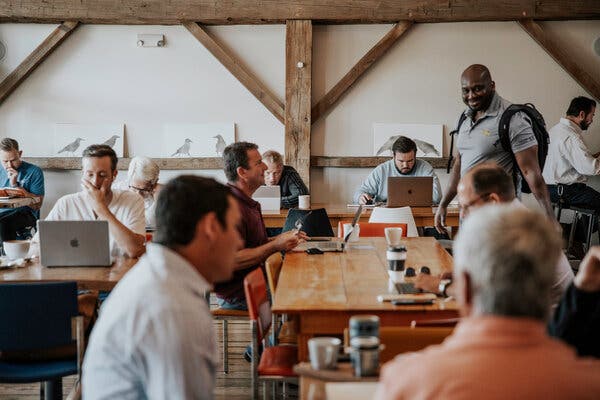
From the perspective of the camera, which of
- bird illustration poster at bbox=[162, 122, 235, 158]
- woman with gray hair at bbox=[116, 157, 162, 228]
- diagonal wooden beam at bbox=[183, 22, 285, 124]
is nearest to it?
woman with gray hair at bbox=[116, 157, 162, 228]

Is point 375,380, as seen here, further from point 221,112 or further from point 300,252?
point 221,112

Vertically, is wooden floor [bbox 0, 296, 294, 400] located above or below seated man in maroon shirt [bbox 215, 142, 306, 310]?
below

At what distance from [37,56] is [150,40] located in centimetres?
133

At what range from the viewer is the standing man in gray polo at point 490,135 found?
190 inches

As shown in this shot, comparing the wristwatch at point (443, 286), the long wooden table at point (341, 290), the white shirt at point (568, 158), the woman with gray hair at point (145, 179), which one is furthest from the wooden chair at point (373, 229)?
the white shirt at point (568, 158)

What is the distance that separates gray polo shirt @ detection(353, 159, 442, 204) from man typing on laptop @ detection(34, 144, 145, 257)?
3425 millimetres

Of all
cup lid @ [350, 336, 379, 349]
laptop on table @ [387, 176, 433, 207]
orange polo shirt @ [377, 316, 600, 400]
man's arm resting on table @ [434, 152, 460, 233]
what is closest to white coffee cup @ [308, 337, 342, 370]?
cup lid @ [350, 336, 379, 349]

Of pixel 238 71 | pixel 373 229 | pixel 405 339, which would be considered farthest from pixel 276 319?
pixel 238 71

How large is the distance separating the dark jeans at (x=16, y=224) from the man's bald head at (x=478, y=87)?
4963 mm

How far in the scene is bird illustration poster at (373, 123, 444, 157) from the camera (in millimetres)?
8852

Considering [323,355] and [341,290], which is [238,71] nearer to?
[341,290]

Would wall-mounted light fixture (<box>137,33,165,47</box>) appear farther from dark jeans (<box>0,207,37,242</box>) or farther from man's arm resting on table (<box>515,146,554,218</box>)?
man's arm resting on table (<box>515,146,554,218</box>)

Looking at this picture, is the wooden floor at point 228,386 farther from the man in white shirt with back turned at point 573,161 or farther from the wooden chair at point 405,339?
the man in white shirt with back turned at point 573,161

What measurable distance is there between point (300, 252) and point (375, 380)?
2.46m
